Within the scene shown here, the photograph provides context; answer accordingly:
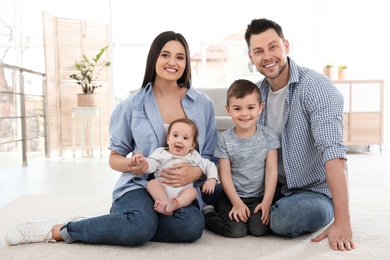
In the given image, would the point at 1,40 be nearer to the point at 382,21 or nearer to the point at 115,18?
the point at 115,18

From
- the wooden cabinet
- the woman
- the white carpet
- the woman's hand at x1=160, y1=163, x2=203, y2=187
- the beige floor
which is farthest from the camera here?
the wooden cabinet

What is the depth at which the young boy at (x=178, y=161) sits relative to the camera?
68.2 inches

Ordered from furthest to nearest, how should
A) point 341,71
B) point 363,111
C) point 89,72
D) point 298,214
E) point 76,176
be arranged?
point 89,72, point 341,71, point 363,111, point 76,176, point 298,214

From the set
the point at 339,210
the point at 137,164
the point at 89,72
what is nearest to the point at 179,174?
the point at 137,164

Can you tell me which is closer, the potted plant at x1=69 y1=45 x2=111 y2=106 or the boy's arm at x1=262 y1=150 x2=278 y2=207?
the boy's arm at x1=262 y1=150 x2=278 y2=207

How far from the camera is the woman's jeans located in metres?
1.77

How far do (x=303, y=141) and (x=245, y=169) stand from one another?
0.28 metres

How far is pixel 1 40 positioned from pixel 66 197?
4.16m

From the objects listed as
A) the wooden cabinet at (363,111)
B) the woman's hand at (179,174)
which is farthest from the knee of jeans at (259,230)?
the wooden cabinet at (363,111)

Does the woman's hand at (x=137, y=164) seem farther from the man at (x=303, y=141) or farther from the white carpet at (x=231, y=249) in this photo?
the man at (x=303, y=141)

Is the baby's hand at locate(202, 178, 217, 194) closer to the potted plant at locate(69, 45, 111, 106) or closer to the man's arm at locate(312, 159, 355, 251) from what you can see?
the man's arm at locate(312, 159, 355, 251)

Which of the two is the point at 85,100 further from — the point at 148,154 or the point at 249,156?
the point at 249,156

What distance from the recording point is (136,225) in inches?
63.6

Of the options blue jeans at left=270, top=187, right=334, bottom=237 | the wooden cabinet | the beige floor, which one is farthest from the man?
the wooden cabinet
